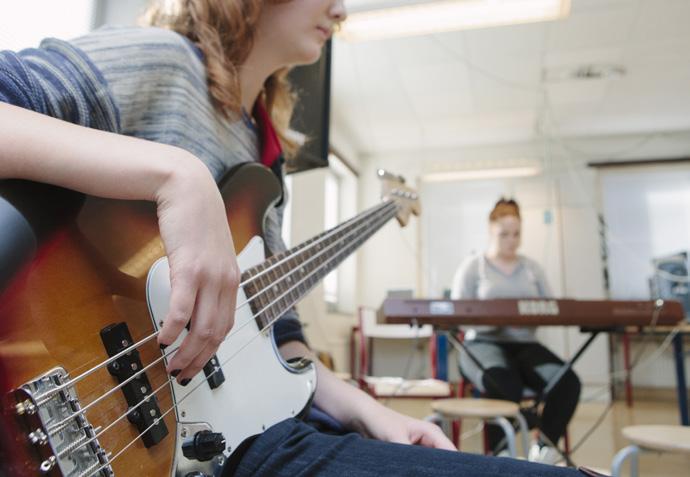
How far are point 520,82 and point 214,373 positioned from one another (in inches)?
185

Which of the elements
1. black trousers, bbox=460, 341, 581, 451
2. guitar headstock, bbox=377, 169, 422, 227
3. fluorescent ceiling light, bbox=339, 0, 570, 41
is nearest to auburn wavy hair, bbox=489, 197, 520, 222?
black trousers, bbox=460, 341, 581, 451

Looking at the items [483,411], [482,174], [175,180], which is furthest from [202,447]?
[482,174]

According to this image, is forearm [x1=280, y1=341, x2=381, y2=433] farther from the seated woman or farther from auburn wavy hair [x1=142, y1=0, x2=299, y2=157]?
the seated woman

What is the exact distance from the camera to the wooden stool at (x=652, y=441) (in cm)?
130

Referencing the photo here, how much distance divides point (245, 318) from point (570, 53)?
4.30 metres

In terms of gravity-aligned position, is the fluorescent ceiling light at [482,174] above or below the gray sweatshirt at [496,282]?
above

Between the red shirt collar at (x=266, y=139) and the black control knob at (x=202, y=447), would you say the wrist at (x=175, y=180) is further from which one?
the red shirt collar at (x=266, y=139)

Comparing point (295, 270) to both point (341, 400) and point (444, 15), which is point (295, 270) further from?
point (444, 15)

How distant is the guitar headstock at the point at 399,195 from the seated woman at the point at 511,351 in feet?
3.26

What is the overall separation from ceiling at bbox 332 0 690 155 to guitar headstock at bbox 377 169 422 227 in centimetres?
271

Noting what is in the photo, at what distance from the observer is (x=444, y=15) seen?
2904 millimetres

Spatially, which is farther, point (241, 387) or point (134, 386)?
point (241, 387)

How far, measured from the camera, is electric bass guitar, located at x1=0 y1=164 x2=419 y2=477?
0.35 metres

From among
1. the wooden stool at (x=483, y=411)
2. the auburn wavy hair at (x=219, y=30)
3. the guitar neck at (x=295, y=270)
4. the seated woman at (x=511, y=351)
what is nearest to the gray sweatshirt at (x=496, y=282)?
the seated woman at (x=511, y=351)
